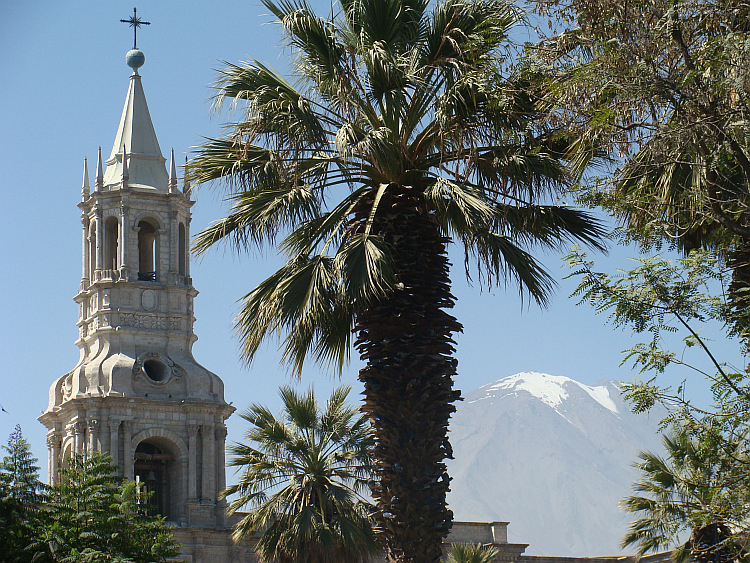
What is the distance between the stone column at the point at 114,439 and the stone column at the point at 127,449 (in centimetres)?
30

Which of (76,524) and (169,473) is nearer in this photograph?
(76,524)

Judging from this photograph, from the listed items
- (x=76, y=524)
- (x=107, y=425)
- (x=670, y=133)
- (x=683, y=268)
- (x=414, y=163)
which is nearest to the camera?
(x=670, y=133)

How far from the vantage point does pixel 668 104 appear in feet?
A: 61.1

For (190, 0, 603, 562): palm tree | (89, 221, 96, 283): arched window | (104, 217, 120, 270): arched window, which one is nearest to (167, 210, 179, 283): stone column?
(104, 217, 120, 270): arched window

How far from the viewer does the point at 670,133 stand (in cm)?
1777

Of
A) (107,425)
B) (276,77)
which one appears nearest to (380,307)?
(276,77)

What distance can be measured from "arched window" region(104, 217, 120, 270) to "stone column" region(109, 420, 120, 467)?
21.0ft

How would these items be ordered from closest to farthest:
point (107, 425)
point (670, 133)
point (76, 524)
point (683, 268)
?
point (670, 133)
point (683, 268)
point (76, 524)
point (107, 425)

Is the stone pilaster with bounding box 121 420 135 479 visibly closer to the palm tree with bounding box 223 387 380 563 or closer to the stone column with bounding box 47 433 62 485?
the stone column with bounding box 47 433 62 485

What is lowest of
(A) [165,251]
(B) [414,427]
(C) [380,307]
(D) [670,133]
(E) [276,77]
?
(B) [414,427]

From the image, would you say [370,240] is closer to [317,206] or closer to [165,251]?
[317,206]

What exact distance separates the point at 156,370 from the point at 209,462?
4165 millimetres

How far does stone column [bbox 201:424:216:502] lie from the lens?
54281mm

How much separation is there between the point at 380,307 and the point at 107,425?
114 feet
